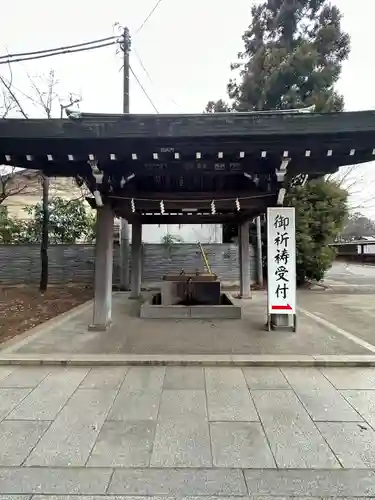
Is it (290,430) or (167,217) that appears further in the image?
(167,217)

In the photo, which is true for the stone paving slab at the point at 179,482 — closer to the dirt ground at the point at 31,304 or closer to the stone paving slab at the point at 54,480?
the stone paving slab at the point at 54,480

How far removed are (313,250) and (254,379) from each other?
10.3 meters

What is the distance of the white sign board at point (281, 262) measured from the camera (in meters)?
6.30

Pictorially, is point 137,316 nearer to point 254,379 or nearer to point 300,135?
point 254,379

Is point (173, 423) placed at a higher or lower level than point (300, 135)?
lower

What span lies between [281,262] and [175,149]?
8.71 feet

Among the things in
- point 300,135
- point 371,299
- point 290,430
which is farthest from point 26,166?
point 371,299

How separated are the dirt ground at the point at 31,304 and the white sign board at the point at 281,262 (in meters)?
4.59

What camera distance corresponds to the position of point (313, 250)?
1357 cm

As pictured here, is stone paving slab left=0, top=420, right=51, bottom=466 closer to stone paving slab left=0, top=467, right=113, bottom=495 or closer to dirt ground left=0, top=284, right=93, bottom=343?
stone paving slab left=0, top=467, right=113, bottom=495

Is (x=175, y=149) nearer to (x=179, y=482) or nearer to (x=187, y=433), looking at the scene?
(x=187, y=433)

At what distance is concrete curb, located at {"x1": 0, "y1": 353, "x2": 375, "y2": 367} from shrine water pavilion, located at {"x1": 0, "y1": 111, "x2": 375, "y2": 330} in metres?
1.75

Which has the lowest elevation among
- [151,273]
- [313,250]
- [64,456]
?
[64,456]

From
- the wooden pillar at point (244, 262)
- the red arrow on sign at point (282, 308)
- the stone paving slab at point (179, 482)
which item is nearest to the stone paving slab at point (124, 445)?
the stone paving slab at point (179, 482)
